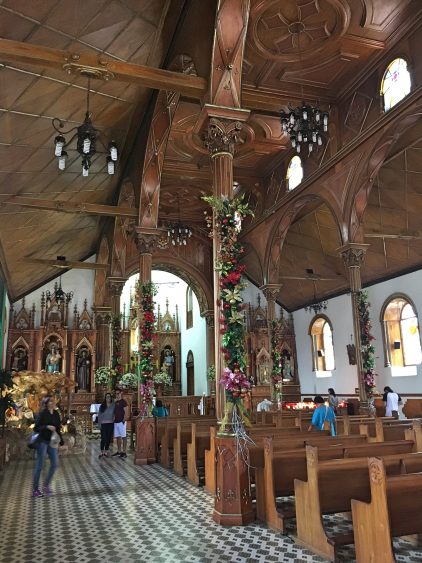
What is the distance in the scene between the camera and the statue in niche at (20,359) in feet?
71.6

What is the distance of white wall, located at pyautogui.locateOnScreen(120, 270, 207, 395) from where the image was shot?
2464 cm

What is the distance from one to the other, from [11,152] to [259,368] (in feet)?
55.6

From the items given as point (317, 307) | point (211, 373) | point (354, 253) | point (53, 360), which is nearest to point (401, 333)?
point (317, 307)

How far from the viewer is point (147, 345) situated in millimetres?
11703

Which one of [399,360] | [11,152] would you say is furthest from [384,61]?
[399,360]

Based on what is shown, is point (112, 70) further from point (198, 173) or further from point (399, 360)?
point (399, 360)

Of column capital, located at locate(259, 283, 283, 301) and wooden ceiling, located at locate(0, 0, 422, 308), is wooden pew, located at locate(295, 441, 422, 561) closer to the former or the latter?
wooden ceiling, located at locate(0, 0, 422, 308)

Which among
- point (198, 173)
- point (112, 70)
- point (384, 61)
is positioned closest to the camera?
point (112, 70)

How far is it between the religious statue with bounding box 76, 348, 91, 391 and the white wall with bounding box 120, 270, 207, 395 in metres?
5.23

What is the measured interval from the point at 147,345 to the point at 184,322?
645 inches

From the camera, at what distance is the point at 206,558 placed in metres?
4.84

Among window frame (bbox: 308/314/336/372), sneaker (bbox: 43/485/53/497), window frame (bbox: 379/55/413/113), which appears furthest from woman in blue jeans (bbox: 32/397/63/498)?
window frame (bbox: 308/314/336/372)

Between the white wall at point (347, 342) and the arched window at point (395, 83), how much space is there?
7.65m

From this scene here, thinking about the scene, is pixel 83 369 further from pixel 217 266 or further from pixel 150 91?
pixel 217 266
